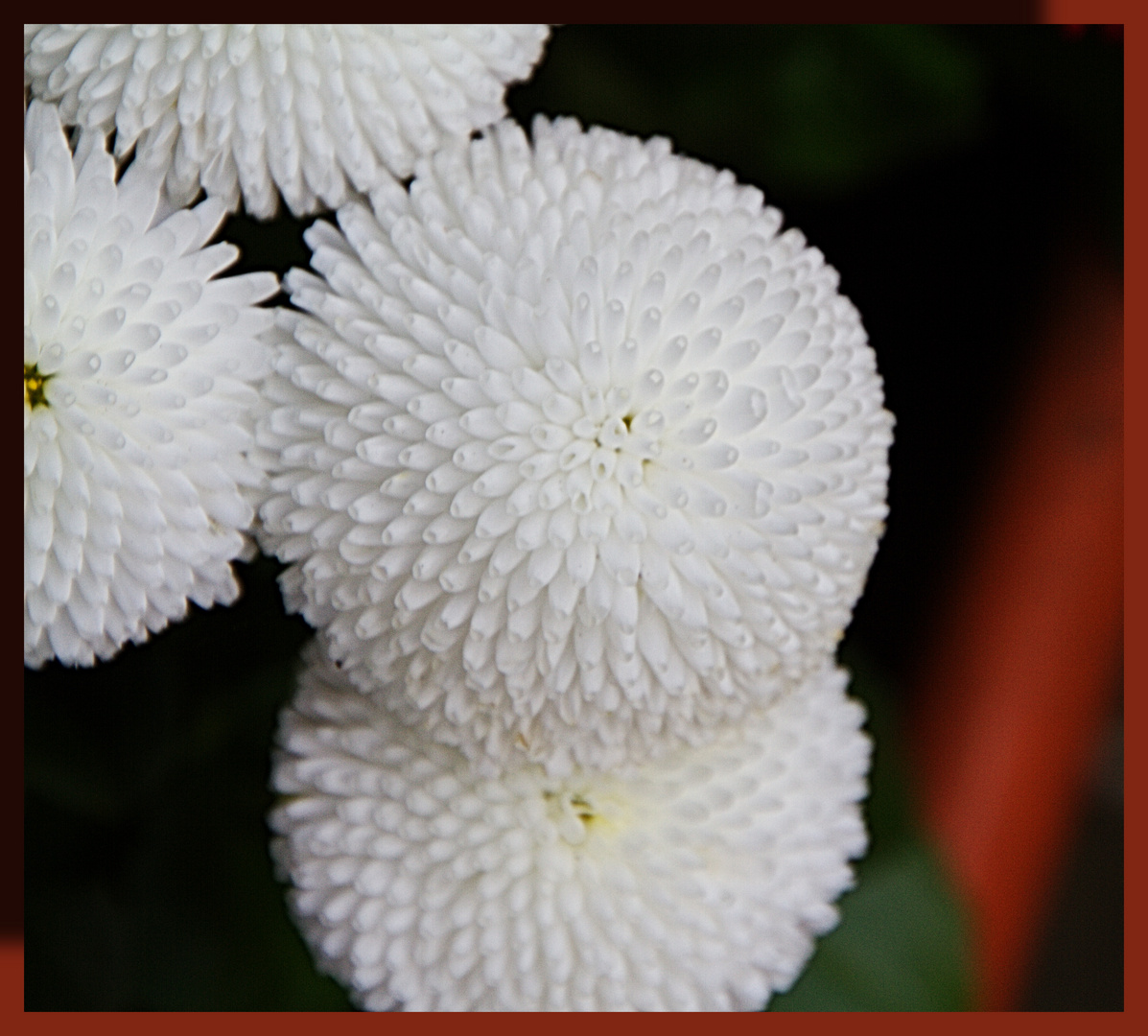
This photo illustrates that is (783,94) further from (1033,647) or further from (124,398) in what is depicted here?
(124,398)

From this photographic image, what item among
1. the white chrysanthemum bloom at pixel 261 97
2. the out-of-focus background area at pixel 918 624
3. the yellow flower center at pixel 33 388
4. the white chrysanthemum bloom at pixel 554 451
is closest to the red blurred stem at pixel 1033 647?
the out-of-focus background area at pixel 918 624

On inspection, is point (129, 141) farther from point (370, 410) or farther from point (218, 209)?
point (370, 410)

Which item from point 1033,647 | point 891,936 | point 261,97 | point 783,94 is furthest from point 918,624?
point 261,97

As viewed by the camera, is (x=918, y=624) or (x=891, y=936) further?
(x=918, y=624)

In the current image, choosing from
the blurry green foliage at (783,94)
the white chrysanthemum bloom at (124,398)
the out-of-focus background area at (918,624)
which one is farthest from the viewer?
the blurry green foliage at (783,94)

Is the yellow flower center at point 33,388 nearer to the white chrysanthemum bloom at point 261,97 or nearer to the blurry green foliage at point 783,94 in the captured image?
the white chrysanthemum bloom at point 261,97

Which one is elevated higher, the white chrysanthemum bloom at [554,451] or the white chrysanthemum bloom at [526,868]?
the white chrysanthemum bloom at [554,451]

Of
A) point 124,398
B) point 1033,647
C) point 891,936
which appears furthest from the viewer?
point 1033,647
